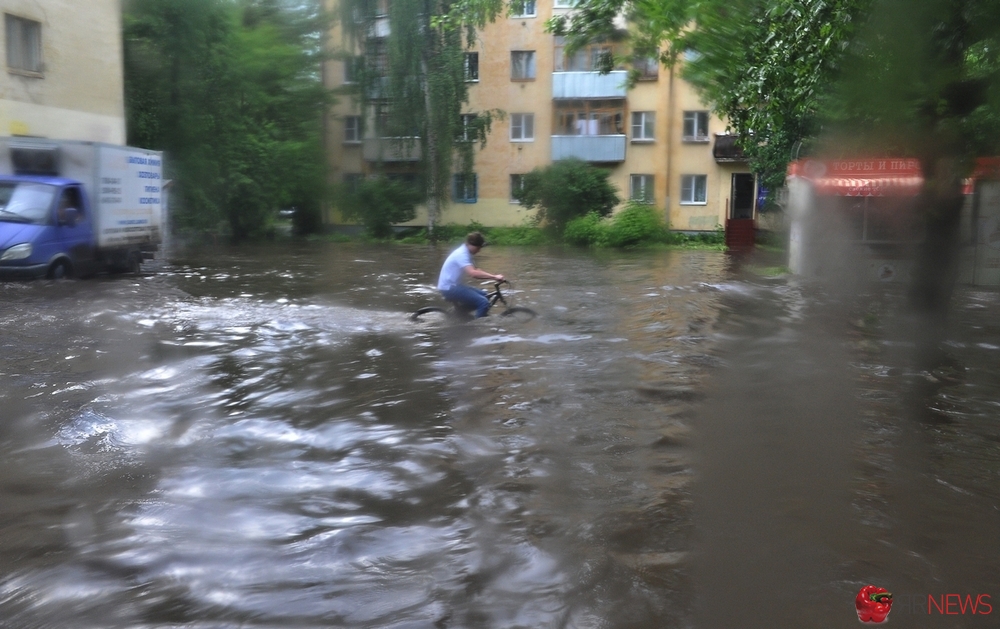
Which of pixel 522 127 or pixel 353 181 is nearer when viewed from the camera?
pixel 353 181

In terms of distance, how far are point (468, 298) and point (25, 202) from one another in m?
8.04

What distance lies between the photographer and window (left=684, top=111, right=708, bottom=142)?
40.9 meters

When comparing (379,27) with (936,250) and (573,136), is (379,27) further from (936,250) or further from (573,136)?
(936,250)

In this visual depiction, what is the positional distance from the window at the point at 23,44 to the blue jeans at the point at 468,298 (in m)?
14.3

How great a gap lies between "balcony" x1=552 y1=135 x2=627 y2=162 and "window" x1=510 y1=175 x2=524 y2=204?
1.90 meters

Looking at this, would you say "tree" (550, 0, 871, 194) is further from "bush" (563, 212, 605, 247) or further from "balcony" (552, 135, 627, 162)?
"balcony" (552, 135, 627, 162)

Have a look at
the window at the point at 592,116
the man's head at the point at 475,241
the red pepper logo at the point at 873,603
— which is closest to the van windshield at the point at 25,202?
the man's head at the point at 475,241

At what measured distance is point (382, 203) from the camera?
40.6 metres

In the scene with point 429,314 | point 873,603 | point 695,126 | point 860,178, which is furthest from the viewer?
point 695,126

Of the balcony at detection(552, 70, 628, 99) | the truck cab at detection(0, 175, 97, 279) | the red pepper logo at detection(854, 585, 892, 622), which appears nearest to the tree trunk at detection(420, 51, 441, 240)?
the balcony at detection(552, 70, 628, 99)

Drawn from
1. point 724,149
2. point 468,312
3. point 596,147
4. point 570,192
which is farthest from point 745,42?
point 596,147

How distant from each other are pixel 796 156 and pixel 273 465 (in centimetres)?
1946

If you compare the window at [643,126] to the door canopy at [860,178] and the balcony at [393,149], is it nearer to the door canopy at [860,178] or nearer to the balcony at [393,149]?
the balcony at [393,149]

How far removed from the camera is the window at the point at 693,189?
4116 cm
